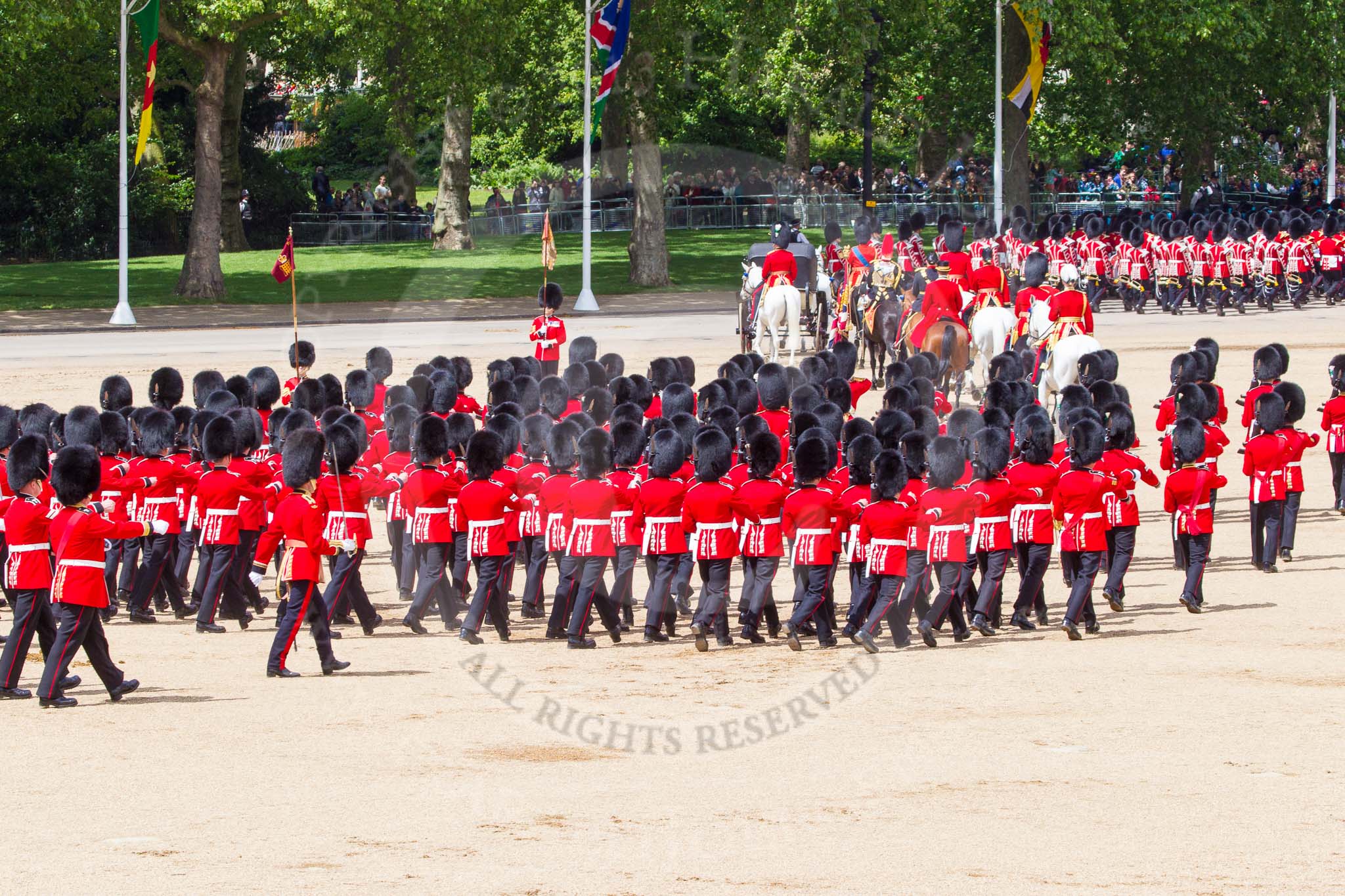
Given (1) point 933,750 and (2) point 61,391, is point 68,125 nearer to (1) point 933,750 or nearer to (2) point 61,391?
(2) point 61,391

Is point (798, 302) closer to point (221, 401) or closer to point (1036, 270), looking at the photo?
point (1036, 270)

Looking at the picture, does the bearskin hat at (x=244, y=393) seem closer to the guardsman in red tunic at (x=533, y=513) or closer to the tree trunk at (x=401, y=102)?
the guardsman in red tunic at (x=533, y=513)

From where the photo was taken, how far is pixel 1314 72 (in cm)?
4094

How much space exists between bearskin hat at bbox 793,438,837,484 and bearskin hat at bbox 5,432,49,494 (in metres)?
4.16

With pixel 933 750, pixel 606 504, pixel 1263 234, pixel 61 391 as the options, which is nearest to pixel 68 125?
pixel 61 391

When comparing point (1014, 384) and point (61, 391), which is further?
point (61, 391)

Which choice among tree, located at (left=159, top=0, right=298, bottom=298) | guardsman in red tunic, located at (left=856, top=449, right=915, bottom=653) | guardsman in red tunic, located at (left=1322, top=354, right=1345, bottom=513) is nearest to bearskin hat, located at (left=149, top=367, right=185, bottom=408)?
guardsman in red tunic, located at (left=856, top=449, right=915, bottom=653)

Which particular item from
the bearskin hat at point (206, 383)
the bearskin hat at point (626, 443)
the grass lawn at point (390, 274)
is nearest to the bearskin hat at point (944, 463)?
the bearskin hat at point (626, 443)

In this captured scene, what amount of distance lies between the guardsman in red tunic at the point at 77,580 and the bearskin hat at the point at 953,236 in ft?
40.3

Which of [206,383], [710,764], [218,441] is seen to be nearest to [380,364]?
[206,383]

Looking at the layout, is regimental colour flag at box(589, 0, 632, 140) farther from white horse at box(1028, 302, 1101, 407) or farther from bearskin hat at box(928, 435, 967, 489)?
bearskin hat at box(928, 435, 967, 489)

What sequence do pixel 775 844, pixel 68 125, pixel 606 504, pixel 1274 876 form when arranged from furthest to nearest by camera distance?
pixel 68 125 → pixel 606 504 → pixel 775 844 → pixel 1274 876

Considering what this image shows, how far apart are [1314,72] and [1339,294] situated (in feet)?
33.3

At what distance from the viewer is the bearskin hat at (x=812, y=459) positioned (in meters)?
11.3
